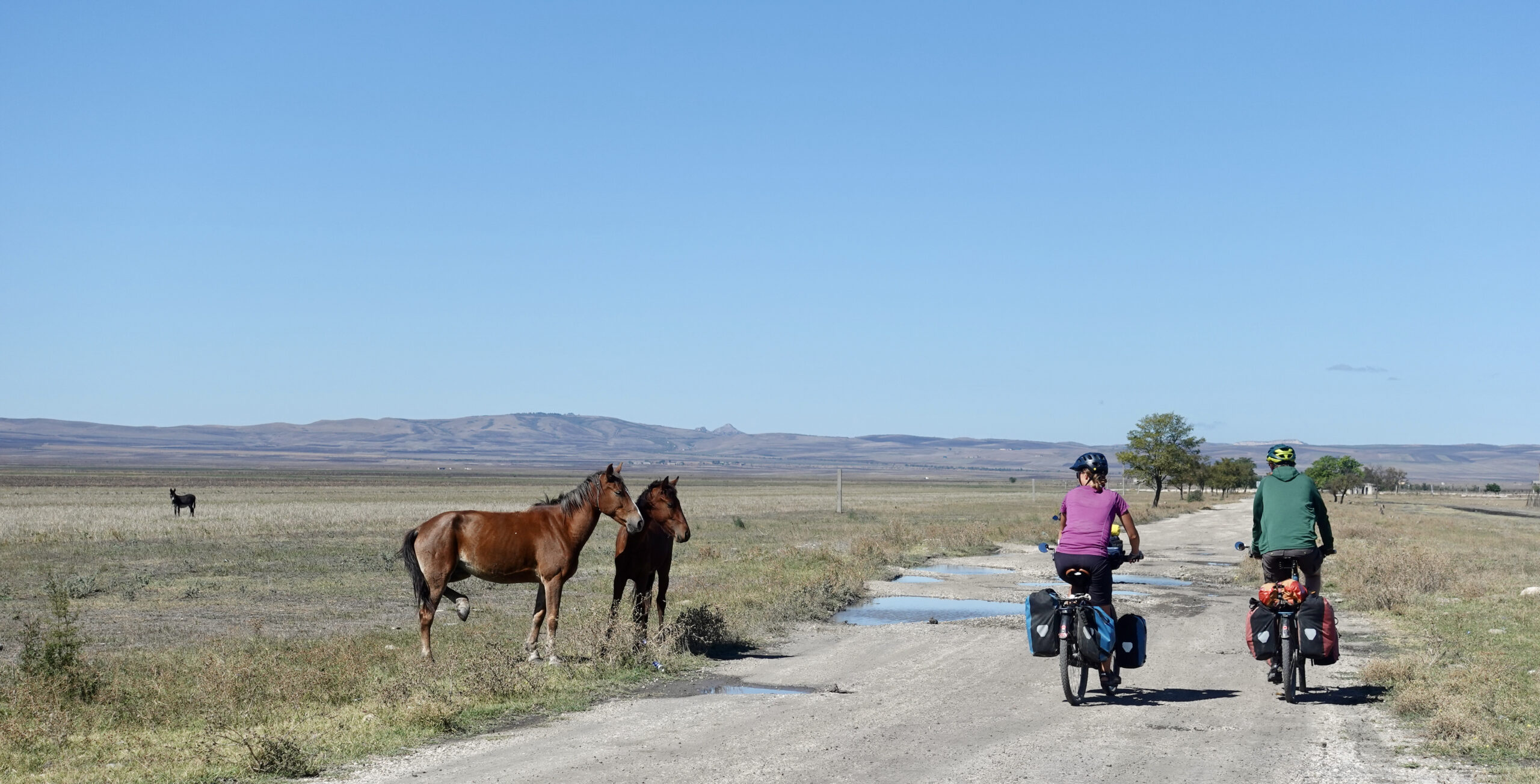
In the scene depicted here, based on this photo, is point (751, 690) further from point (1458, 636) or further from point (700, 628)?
point (1458, 636)

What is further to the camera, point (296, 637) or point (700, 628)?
point (296, 637)

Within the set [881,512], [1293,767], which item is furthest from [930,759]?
[881,512]

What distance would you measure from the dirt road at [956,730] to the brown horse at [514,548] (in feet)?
6.19

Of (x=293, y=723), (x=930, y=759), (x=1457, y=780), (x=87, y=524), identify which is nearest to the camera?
(x=1457, y=780)

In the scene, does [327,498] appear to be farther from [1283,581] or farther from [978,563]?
[1283,581]

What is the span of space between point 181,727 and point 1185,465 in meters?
81.2

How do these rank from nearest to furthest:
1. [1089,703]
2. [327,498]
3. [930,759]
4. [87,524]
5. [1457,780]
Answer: [1457,780] < [930,759] < [1089,703] < [87,524] < [327,498]

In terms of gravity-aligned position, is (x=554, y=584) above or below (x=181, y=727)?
above

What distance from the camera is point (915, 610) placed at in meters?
19.4

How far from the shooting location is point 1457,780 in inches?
311

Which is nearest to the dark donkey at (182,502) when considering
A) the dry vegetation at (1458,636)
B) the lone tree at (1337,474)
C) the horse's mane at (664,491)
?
the dry vegetation at (1458,636)

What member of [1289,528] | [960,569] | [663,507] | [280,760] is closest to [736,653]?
[663,507]

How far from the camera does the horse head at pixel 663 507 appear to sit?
1348cm

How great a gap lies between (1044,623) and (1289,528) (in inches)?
87.3
